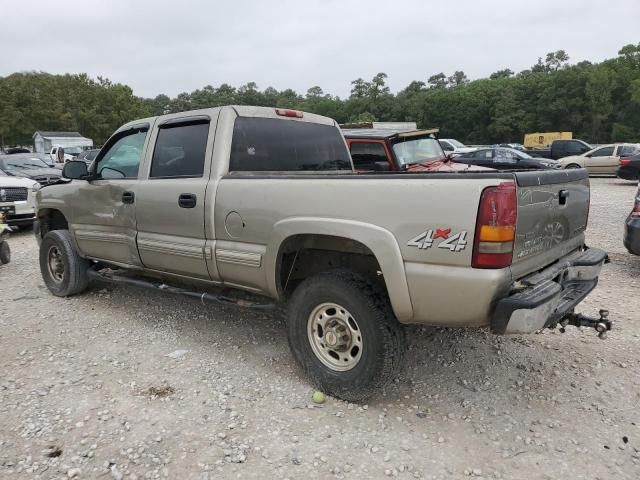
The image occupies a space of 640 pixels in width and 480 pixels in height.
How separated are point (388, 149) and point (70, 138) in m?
41.0

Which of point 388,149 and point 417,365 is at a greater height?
point 388,149

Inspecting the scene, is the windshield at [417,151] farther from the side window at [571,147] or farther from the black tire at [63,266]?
the side window at [571,147]

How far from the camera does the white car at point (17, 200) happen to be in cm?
948

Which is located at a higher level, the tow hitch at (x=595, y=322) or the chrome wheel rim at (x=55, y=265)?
the tow hitch at (x=595, y=322)

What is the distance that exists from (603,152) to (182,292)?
21365 millimetres

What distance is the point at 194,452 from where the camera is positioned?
9.10 feet

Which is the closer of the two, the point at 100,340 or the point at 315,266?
the point at 315,266

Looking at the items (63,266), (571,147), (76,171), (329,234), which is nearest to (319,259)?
(329,234)

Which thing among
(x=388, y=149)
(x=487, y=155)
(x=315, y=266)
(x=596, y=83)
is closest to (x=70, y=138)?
(x=487, y=155)

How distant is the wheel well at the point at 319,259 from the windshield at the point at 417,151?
5.04 meters

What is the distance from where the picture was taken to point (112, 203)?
457 centimetres

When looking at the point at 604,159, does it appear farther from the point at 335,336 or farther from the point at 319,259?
the point at 335,336

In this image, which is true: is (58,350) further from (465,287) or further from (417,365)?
(465,287)

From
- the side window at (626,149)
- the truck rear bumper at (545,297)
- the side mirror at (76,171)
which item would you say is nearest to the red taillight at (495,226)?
the truck rear bumper at (545,297)
